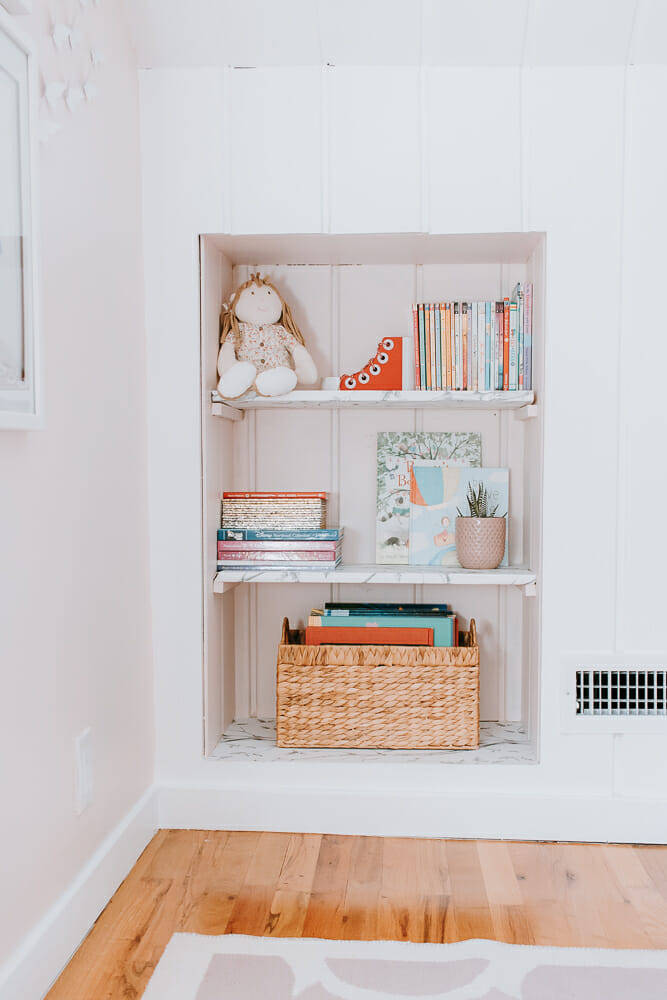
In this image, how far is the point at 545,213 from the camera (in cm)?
203

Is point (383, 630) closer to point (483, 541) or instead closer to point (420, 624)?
point (420, 624)

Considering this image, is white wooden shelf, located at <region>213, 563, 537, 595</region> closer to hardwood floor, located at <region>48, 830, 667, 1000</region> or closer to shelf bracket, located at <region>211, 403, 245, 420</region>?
shelf bracket, located at <region>211, 403, 245, 420</region>

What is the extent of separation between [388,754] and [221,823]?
17.8 inches

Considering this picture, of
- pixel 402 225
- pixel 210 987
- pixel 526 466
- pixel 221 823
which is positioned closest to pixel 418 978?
pixel 210 987

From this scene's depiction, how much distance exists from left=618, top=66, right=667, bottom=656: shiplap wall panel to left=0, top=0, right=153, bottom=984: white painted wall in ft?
3.82

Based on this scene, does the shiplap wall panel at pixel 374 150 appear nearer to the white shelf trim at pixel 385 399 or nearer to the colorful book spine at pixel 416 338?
the colorful book spine at pixel 416 338

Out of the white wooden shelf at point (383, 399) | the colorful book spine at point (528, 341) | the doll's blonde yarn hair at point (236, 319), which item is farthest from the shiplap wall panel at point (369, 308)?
the colorful book spine at point (528, 341)

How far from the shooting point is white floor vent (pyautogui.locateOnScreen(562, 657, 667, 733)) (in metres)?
2.06

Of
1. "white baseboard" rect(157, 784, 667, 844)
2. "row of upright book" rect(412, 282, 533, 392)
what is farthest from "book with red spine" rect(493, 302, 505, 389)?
"white baseboard" rect(157, 784, 667, 844)

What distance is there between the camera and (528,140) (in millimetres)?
2018

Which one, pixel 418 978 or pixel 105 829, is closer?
pixel 418 978

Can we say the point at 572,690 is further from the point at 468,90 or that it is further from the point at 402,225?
the point at 468,90

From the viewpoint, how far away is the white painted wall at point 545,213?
2012 mm

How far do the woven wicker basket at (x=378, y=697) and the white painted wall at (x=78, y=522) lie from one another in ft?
1.23
